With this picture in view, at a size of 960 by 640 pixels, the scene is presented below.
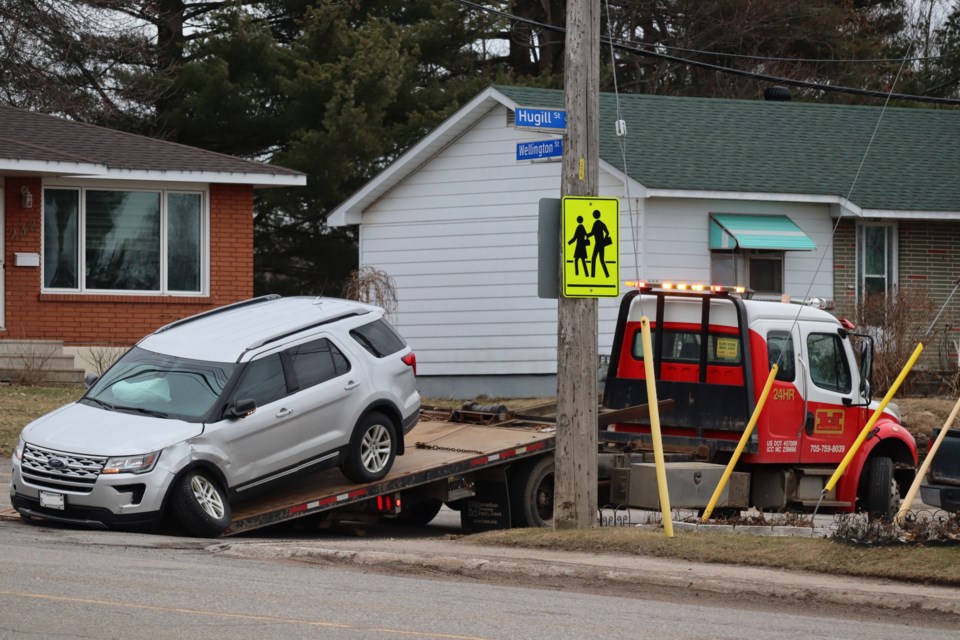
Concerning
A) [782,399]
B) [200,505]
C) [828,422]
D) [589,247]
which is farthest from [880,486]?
[200,505]

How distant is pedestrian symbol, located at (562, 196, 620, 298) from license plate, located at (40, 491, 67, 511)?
15.4 ft

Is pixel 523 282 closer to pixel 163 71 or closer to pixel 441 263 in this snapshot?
pixel 441 263

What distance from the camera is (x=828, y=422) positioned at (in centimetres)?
1496

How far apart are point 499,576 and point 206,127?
25.2 meters

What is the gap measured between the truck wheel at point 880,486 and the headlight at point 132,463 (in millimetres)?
7261

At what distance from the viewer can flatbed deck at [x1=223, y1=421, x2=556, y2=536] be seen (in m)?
13.2

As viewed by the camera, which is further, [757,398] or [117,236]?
[117,236]

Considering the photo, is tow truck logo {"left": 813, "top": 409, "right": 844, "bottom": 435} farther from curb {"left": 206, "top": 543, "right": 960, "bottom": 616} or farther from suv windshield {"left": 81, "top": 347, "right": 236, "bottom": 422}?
suv windshield {"left": 81, "top": 347, "right": 236, "bottom": 422}

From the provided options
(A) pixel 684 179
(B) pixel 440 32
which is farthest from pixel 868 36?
(A) pixel 684 179

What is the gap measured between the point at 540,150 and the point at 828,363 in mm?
4081

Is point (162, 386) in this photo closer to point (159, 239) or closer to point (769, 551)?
point (769, 551)

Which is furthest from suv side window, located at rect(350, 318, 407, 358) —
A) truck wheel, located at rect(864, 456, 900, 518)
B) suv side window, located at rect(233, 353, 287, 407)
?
truck wheel, located at rect(864, 456, 900, 518)

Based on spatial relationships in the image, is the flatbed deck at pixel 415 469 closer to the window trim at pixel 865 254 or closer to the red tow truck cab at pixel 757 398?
the red tow truck cab at pixel 757 398

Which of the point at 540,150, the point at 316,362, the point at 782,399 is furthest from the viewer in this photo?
the point at 782,399
